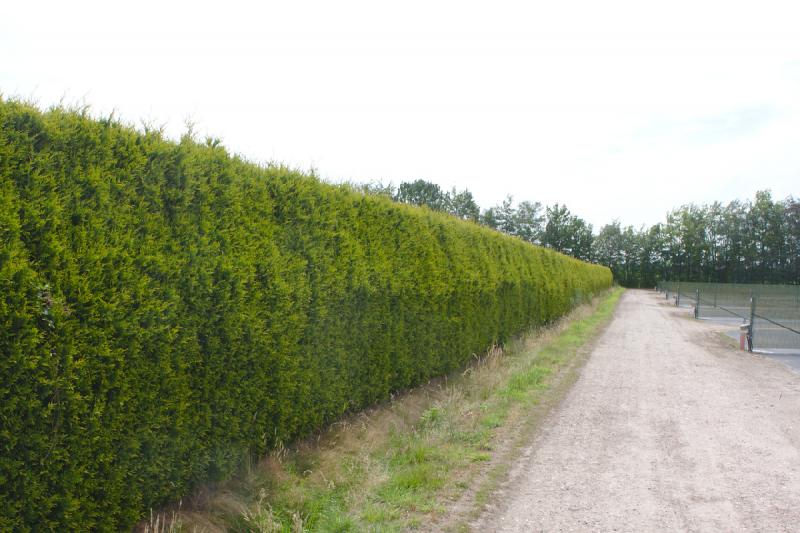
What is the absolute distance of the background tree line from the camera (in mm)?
72812

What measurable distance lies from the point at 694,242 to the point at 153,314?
89.6 metres

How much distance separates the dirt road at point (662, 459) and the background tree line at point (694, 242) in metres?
55.5

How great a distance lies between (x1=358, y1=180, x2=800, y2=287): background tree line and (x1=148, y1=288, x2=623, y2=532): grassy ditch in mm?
56903

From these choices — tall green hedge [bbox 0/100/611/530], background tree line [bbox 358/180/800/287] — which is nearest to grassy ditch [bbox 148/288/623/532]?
tall green hedge [bbox 0/100/611/530]

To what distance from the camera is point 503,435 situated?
6410mm

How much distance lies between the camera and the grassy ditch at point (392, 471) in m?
4.05

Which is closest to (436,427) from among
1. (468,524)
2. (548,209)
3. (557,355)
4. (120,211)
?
(468,524)

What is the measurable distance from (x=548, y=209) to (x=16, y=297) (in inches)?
4041

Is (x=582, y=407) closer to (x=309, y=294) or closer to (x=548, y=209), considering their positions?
(x=309, y=294)

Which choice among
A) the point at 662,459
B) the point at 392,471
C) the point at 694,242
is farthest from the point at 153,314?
the point at 694,242

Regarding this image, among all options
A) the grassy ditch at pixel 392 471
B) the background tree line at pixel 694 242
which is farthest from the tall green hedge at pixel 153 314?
the background tree line at pixel 694 242

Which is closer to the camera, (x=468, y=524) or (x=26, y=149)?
(x=26, y=149)

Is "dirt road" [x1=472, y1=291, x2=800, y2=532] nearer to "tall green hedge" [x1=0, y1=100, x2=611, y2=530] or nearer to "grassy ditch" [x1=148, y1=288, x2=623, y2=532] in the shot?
"grassy ditch" [x1=148, y1=288, x2=623, y2=532]

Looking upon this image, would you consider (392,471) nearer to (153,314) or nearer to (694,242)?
(153,314)
